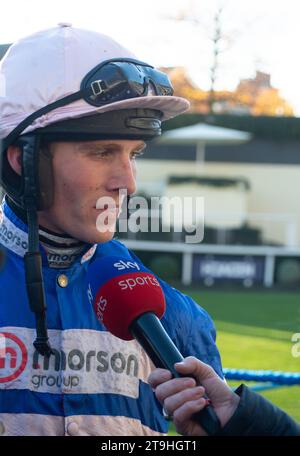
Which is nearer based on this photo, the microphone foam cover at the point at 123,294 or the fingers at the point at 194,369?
the fingers at the point at 194,369

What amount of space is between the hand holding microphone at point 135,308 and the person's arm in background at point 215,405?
20mm

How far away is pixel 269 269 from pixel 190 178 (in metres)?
4.34

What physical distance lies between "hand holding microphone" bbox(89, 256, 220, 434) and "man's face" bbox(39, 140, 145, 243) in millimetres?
94

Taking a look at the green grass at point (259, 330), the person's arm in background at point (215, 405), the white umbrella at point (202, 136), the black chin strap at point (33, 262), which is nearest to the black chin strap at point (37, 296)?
the black chin strap at point (33, 262)

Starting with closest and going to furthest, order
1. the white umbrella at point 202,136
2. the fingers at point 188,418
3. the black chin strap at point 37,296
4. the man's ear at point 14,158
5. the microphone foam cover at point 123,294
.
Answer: the fingers at point 188,418
the microphone foam cover at point 123,294
the black chin strap at point 37,296
the man's ear at point 14,158
the white umbrella at point 202,136

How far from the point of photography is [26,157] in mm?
1692

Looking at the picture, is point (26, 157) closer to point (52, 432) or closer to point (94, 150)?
point (94, 150)

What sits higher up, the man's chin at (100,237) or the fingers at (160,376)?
the man's chin at (100,237)

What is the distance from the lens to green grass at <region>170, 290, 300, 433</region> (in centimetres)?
647

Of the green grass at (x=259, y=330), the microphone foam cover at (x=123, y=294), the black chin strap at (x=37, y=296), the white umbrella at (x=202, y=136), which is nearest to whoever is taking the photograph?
the microphone foam cover at (x=123, y=294)

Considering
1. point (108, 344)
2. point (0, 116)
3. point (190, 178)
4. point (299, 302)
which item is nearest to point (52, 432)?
point (108, 344)

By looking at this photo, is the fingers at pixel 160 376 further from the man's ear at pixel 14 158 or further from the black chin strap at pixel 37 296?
the man's ear at pixel 14 158

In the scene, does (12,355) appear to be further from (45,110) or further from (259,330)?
(259,330)

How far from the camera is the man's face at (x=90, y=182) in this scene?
5.44 feet
